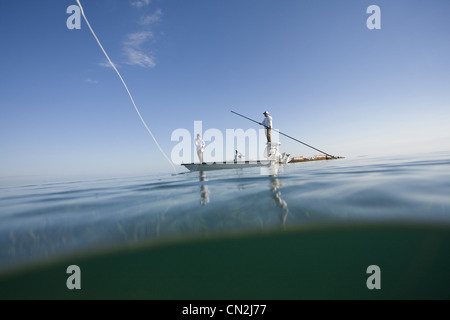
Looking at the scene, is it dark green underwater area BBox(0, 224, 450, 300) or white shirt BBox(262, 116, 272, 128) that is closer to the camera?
dark green underwater area BBox(0, 224, 450, 300)

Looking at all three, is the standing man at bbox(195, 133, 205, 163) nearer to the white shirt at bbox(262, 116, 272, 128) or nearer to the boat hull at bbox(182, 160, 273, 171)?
the boat hull at bbox(182, 160, 273, 171)

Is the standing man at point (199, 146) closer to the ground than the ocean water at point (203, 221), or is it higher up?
higher up

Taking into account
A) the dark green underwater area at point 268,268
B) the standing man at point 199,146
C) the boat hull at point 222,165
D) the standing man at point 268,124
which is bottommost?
the dark green underwater area at point 268,268

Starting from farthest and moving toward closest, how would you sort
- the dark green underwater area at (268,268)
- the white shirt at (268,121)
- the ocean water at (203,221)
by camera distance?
1. the white shirt at (268,121)
2. the ocean water at (203,221)
3. the dark green underwater area at (268,268)

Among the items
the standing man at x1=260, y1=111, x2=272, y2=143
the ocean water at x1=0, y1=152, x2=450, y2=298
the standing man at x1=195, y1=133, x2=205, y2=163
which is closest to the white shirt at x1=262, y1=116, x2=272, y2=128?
the standing man at x1=260, y1=111, x2=272, y2=143

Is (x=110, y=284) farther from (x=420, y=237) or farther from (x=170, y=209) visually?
(x=420, y=237)

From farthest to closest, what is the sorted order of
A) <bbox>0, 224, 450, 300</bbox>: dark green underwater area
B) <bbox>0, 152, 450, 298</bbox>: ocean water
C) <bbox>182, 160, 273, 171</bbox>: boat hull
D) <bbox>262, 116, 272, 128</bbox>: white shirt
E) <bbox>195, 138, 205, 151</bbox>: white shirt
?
<bbox>262, 116, 272, 128</bbox>: white shirt, <bbox>195, 138, 205, 151</bbox>: white shirt, <bbox>182, 160, 273, 171</bbox>: boat hull, <bbox>0, 152, 450, 298</bbox>: ocean water, <bbox>0, 224, 450, 300</bbox>: dark green underwater area

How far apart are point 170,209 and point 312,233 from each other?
221 centimetres

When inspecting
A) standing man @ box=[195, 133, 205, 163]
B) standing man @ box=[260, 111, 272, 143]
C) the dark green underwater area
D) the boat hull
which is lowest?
the dark green underwater area

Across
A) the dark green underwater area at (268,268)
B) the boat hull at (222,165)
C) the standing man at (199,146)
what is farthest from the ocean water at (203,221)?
the standing man at (199,146)

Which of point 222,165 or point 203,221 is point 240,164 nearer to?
point 222,165

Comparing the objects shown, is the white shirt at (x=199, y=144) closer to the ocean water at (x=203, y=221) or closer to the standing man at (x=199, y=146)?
the standing man at (x=199, y=146)
